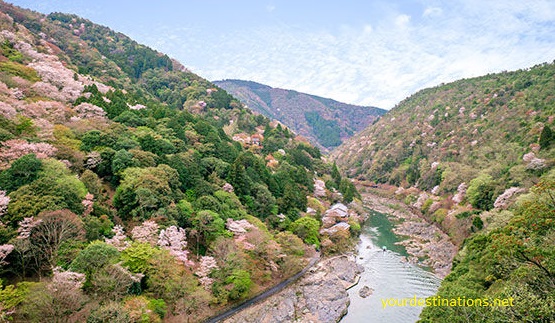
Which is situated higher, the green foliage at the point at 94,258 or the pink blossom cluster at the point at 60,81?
the pink blossom cluster at the point at 60,81

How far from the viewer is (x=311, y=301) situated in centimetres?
2956

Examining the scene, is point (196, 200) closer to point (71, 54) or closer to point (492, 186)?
point (492, 186)

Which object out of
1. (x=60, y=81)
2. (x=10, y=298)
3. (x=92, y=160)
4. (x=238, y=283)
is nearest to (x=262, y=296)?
(x=238, y=283)

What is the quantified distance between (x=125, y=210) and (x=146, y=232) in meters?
4.66

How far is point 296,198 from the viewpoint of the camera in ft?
154

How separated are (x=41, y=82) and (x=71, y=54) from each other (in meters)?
37.2

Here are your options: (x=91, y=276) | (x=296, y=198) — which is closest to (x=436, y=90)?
(x=296, y=198)

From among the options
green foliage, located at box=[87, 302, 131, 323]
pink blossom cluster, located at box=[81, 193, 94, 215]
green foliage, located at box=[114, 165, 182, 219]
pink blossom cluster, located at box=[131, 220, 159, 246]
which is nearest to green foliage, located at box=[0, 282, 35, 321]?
green foliage, located at box=[87, 302, 131, 323]

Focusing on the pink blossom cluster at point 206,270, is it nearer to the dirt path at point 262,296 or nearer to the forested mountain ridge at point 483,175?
the dirt path at point 262,296

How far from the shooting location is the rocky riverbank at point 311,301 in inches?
1056

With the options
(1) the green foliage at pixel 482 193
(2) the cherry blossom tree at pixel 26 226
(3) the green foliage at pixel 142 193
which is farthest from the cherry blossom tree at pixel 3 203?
(1) the green foliage at pixel 482 193

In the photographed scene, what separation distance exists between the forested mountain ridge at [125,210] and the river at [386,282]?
411 centimetres

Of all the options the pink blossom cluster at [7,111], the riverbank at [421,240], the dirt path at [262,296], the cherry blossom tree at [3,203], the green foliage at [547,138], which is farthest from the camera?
the green foliage at [547,138]

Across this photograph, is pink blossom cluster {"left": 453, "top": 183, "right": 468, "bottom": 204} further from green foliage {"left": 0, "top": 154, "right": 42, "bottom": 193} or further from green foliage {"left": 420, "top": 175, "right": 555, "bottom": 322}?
green foliage {"left": 0, "top": 154, "right": 42, "bottom": 193}
